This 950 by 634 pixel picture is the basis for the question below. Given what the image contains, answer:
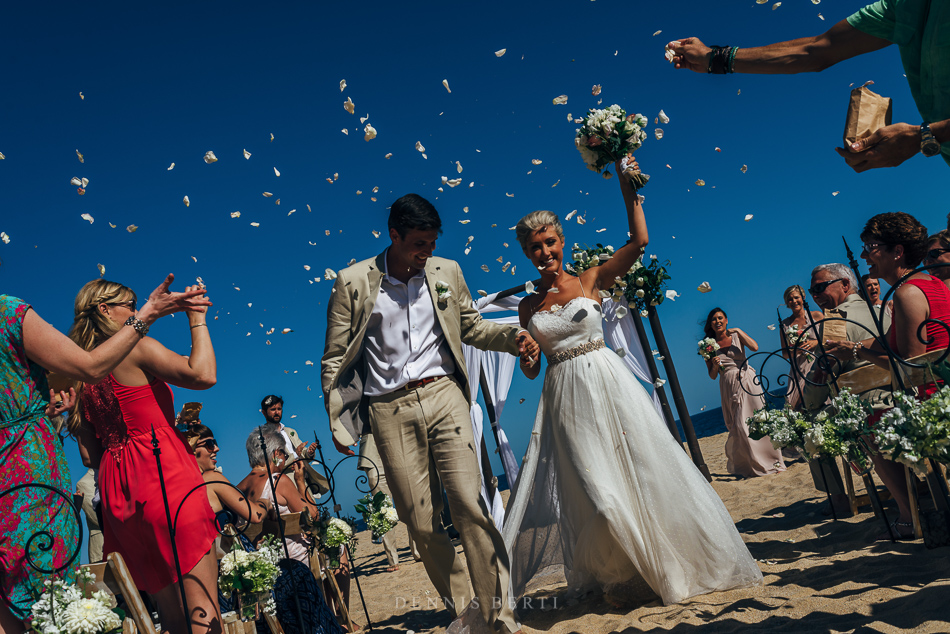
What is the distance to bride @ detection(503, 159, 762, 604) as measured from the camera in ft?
12.3

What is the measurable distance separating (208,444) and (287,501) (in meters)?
1.03

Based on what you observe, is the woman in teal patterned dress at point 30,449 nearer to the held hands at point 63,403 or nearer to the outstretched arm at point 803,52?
the held hands at point 63,403

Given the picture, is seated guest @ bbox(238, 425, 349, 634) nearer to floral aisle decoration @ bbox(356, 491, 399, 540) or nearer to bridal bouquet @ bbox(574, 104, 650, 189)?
floral aisle decoration @ bbox(356, 491, 399, 540)

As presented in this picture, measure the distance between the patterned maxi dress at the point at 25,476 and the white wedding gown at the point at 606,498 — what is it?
2701 millimetres

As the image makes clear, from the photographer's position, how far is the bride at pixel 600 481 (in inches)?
147

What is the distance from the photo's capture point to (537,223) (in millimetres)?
4578

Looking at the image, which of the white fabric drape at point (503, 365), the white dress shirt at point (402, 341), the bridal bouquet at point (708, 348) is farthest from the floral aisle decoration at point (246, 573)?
the bridal bouquet at point (708, 348)

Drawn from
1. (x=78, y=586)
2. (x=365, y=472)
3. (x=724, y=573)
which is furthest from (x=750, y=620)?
(x=78, y=586)

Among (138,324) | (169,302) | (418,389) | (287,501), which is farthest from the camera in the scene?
(287,501)

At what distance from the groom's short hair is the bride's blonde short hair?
716 millimetres

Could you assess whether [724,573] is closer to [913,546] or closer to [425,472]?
[913,546]

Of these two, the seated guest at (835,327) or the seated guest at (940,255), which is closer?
the seated guest at (940,255)

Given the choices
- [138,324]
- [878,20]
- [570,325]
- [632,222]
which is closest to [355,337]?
[570,325]

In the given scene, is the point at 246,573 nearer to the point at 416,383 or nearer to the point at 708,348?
the point at 416,383
